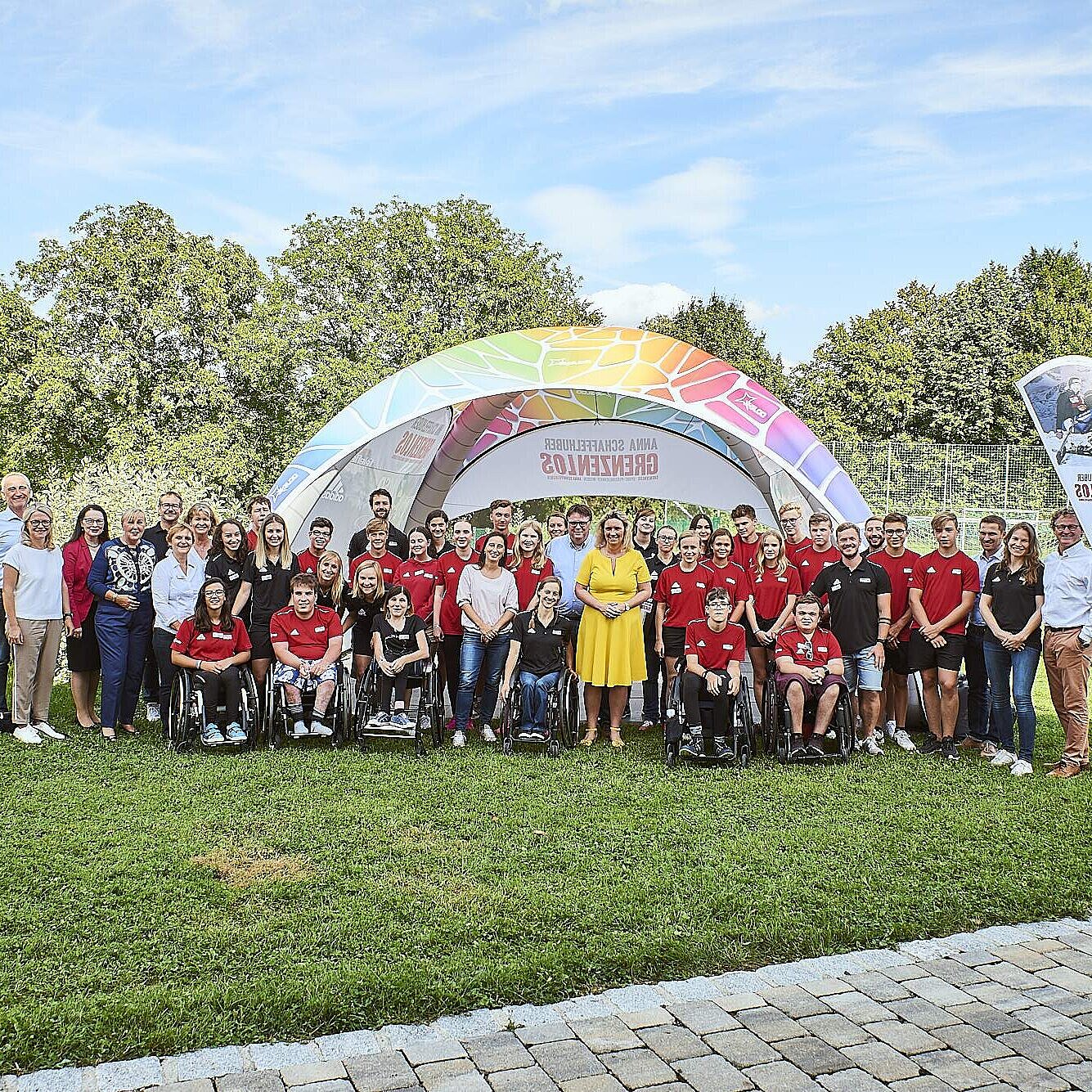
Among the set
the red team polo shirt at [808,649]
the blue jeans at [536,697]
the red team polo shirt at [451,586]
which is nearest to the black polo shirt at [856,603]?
the red team polo shirt at [808,649]

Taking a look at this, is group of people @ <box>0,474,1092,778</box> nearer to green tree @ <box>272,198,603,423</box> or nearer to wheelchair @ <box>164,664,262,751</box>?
wheelchair @ <box>164,664,262,751</box>

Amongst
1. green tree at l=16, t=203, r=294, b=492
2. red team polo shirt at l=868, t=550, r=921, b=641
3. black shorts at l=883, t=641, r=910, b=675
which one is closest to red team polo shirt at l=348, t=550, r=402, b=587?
red team polo shirt at l=868, t=550, r=921, b=641

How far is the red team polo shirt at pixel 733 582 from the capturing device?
665 centimetres

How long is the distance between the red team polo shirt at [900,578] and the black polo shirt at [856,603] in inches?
A: 5.2

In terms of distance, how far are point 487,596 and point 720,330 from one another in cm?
3209

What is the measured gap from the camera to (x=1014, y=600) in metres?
5.86

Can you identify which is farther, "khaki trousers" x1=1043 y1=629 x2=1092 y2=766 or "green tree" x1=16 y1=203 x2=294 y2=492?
"green tree" x1=16 y1=203 x2=294 y2=492

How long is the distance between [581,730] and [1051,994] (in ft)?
12.8

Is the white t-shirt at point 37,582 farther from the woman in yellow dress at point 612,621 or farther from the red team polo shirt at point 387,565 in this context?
the woman in yellow dress at point 612,621

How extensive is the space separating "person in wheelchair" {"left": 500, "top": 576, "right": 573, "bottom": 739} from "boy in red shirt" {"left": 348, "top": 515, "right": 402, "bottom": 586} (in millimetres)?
947

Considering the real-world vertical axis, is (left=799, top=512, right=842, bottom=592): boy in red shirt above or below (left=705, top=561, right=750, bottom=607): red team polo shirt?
above

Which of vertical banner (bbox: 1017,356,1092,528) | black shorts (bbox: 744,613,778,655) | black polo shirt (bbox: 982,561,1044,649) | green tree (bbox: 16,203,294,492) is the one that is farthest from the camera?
green tree (bbox: 16,203,294,492)

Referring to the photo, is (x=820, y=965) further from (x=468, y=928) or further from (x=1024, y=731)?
(x=1024, y=731)

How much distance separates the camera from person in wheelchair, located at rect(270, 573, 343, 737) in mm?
6191
